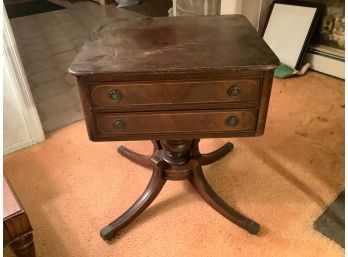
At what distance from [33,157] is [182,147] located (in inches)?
33.5

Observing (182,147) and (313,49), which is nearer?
(182,147)

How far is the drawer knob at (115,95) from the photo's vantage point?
817 millimetres

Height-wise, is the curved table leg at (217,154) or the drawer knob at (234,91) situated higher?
the drawer knob at (234,91)

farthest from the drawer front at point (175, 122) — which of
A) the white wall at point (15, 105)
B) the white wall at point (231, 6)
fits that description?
the white wall at point (231, 6)

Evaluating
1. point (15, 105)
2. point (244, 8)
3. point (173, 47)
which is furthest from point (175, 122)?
point (244, 8)

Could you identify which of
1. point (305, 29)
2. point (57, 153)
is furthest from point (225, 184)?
point (305, 29)

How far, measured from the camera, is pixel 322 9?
6.87 ft

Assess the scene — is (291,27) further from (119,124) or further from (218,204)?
(119,124)

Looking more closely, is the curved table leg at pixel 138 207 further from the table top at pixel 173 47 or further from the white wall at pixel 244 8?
the white wall at pixel 244 8

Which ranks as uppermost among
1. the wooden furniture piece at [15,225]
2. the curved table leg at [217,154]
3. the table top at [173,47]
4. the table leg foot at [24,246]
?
the table top at [173,47]

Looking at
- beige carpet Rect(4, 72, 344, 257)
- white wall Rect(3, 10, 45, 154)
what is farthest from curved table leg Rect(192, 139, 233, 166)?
white wall Rect(3, 10, 45, 154)

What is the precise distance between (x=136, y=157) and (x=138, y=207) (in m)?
0.33

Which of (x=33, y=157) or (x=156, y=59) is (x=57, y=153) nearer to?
(x=33, y=157)

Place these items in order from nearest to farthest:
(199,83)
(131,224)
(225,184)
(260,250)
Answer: (199,83), (260,250), (131,224), (225,184)
